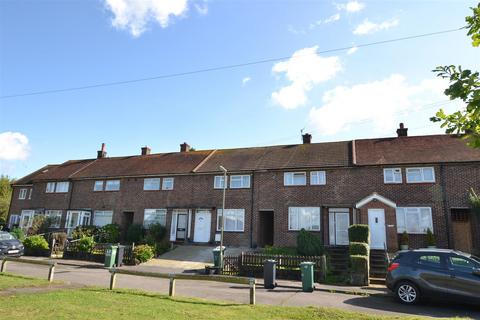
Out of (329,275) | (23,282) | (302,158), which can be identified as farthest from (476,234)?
(23,282)

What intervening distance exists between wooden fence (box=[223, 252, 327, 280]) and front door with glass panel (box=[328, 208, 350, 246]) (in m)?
6.72

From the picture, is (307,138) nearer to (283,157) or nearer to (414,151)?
(283,157)

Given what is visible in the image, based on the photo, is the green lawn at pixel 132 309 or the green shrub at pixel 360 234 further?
the green shrub at pixel 360 234

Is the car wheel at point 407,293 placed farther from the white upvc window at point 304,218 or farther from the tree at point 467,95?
the white upvc window at point 304,218

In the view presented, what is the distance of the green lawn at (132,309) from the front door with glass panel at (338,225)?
1364cm

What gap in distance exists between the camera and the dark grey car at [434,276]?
10109 mm

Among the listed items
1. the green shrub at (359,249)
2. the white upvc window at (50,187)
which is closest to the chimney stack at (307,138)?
the green shrub at (359,249)

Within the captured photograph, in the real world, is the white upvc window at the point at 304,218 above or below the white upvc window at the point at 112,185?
below

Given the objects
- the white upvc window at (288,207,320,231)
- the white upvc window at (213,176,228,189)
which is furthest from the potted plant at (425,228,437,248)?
the white upvc window at (213,176,228,189)

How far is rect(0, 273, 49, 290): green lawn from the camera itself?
1134 cm

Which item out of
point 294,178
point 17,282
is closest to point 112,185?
point 294,178

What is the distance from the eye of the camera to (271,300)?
11.1 metres

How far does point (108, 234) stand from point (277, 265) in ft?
50.9

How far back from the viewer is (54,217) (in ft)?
103
